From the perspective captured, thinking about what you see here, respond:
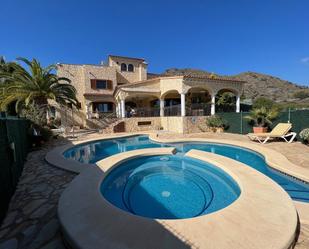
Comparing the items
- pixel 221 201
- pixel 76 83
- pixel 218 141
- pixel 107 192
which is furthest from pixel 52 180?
pixel 76 83

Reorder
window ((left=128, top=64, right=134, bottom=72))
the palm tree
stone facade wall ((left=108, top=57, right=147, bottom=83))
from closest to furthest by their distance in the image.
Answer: the palm tree → stone facade wall ((left=108, top=57, right=147, bottom=83)) → window ((left=128, top=64, right=134, bottom=72))

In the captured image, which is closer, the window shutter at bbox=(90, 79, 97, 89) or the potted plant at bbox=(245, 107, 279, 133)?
the potted plant at bbox=(245, 107, 279, 133)

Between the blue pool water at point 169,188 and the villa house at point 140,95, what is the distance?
33.2 ft

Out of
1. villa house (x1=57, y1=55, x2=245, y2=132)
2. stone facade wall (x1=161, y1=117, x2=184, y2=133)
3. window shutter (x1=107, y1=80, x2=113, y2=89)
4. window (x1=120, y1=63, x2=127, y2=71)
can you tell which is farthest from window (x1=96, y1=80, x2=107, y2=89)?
stone facade wall (x1=161, y1=117, x2=184, y2=133)

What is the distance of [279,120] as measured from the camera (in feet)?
41.9

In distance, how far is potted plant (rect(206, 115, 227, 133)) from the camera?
17.0 m

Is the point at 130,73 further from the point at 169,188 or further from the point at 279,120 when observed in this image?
the point at 169,188

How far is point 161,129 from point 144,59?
13.4 metres

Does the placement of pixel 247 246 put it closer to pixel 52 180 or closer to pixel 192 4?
pixel 52 180

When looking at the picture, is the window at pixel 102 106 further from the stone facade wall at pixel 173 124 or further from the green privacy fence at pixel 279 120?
the green privacy fence at pixel 279 120

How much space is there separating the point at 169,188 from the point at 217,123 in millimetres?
12966

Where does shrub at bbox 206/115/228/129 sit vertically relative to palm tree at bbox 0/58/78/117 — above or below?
below

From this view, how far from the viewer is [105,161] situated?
23.2ft

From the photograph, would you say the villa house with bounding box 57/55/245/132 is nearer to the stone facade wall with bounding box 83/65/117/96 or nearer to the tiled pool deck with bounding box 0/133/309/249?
the stone facade wall with bounding box 83/65/117/96
